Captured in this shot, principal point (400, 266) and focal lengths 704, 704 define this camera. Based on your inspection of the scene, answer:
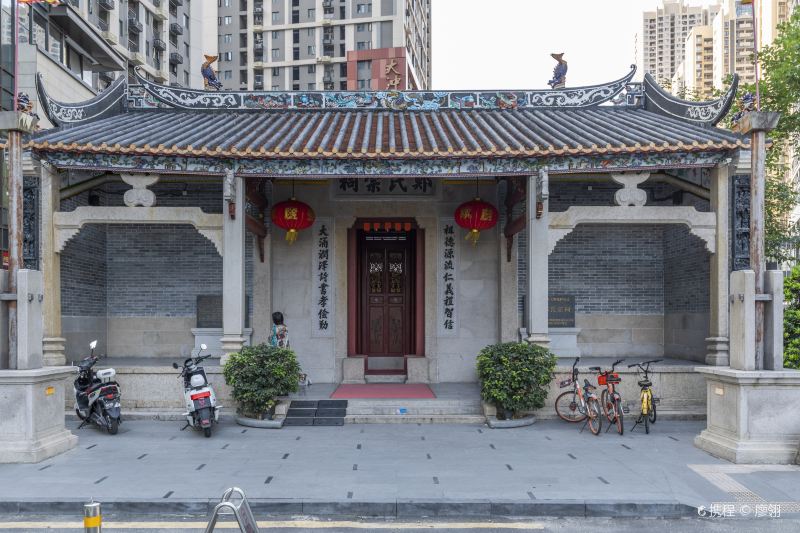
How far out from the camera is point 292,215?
11.9m

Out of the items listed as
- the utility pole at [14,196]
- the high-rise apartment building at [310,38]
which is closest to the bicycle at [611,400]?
the utility pole at [14,196]

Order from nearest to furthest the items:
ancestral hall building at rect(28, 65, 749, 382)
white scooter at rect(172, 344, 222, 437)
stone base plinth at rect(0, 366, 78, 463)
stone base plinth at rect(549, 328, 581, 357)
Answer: stone base plinth at rect(0, 366, 78, 463) < white scooter at rect(172, 344, 222, 437) < ancestral hall building at rect(28, 65, 749, 382) < stone base plinth at rect(549, 328, 581, 357)

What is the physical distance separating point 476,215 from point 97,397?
639 cm

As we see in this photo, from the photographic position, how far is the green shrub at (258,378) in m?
9.75

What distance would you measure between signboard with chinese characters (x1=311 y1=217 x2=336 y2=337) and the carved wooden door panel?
0.71m

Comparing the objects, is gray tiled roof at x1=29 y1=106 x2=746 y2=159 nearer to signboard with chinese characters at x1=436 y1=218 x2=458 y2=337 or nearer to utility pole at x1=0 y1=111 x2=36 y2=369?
utility pole at x1=0 y1=111 x2=36 y2=369

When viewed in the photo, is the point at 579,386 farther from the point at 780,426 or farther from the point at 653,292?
the point at 653,292

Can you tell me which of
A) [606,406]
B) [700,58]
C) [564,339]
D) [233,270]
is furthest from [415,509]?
[700,58]

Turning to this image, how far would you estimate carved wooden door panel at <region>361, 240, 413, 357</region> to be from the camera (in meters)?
13.1

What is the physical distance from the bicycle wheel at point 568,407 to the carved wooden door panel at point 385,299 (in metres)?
3.63

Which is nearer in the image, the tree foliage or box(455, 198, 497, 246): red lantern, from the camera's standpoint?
box(455, 198, 497, 246): red lantern

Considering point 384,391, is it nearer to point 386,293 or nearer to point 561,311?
point 386,293

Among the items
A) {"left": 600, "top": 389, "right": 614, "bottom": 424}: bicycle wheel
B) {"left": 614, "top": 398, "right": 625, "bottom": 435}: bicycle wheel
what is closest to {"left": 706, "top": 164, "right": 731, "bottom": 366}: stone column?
{"left": 600, "top": 389, "right": 614, "bottom": 424}: bicycle wheel

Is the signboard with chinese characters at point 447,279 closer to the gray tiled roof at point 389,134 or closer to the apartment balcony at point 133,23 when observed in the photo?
the gray tiled roof at point 389,134
